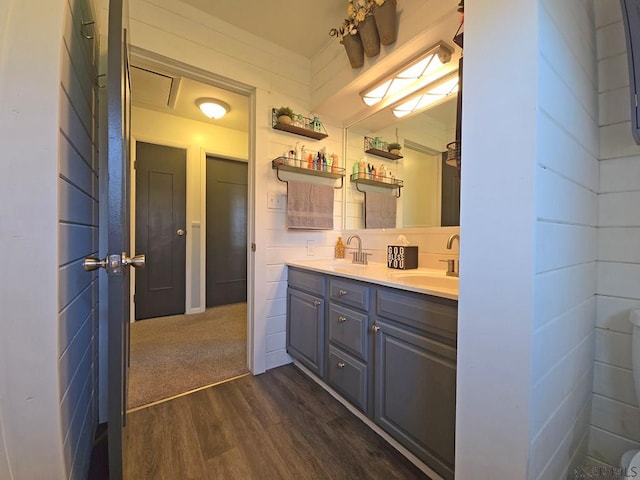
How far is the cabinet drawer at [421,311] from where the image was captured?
102 cm

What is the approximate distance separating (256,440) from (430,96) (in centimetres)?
232

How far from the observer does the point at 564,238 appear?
0.78 meters

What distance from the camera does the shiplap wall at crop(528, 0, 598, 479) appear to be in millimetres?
663

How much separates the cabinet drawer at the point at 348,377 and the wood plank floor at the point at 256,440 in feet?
0.52

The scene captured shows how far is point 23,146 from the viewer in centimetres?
65

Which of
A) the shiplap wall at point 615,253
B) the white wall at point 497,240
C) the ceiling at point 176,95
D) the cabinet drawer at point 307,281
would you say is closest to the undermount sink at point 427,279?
the cabinet drawer at point 307,281

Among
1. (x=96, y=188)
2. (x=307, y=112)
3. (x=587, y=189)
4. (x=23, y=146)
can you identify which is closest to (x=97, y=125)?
(x=96, y=188)

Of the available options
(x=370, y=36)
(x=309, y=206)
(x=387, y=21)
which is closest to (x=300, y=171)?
(x=309, y=206)

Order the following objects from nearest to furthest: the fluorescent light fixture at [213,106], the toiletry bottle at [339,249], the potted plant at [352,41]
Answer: the potted plant at [352,41], the toiletry bottle at [339,249], the fluorescent light fixture at [213,106]

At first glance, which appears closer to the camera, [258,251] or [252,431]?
[252,431]

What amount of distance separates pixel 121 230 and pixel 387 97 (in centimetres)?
194

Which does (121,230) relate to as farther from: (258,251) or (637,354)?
(637,354)

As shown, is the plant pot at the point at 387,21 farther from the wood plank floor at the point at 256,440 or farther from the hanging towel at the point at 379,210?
the wood plank floor at the point at 256,440

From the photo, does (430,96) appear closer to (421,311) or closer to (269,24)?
(269,24)
